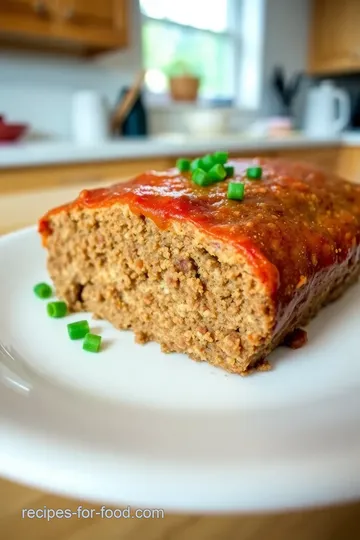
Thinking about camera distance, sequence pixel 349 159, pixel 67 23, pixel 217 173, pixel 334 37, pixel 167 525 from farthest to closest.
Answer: pixel 334 37
pixel 349 159
pixel 67 23
pixel 217 173
pixel 167 525

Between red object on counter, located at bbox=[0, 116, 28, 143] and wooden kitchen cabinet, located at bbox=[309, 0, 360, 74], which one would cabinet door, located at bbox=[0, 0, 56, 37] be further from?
wooden kitchen cabinet, located at bbox=[309, 0, 360, 74]

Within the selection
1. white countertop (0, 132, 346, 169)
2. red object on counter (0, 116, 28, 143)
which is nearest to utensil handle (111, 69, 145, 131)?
white countertop (0, 132, 346, 169)

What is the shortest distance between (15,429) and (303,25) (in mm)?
6271

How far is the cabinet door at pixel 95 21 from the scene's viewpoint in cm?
330

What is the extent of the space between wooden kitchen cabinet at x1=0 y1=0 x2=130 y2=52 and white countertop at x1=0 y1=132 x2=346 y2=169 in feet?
2.26

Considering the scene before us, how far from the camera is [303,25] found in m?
5.89

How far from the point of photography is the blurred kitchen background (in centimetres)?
316

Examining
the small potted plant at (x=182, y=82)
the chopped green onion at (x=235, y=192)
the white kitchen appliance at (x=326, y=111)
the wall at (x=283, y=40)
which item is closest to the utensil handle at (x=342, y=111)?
the white kitchen appliance at (x=326, y=111)

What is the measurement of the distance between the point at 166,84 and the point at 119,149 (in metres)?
1.99

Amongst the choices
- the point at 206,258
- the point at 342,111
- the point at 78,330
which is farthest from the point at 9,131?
the point at 342,111

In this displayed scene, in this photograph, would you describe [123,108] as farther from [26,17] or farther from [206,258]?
[206,258]

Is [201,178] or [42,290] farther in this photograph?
[42,290]

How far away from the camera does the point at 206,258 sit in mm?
1000

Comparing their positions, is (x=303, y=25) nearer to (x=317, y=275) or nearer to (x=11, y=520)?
(x=317, y=275)
